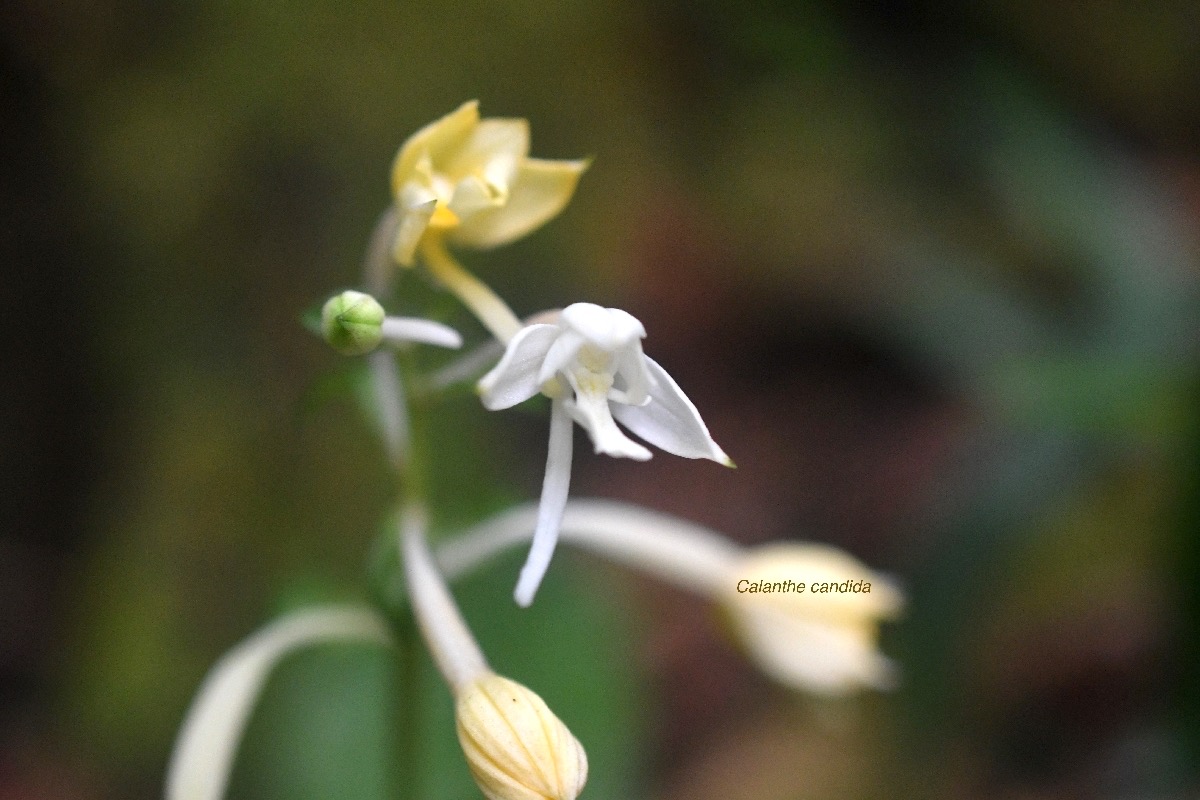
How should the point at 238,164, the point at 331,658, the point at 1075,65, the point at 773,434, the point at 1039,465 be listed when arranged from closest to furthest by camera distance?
the point at 331,658 < the point at 1039,465 < the point at 238,164 < the point at 773,434 < the point at 1075,65

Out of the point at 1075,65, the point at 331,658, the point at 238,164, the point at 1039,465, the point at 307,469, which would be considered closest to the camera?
the point at 331,658

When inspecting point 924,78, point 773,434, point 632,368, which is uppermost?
point 924,78

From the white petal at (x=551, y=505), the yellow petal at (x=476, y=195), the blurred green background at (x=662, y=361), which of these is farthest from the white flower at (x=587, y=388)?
the blurred green background at (x=662, y=361)

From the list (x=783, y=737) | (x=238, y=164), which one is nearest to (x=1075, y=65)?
(x=783, y=737)

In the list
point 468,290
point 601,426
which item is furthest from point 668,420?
point 468,290

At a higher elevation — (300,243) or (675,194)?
(675,194)

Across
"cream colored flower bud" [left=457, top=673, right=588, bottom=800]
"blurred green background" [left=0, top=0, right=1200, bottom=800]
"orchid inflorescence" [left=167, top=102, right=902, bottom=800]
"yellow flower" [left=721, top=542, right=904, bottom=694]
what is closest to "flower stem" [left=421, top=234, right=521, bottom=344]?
"orchid inflorescence" [left=167, top=102, right=902, bottom=800]

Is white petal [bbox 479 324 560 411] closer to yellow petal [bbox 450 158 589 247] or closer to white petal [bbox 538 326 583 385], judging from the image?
white petal [bbox 538 326 583 385]

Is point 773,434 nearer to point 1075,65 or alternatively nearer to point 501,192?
point 1075,65
